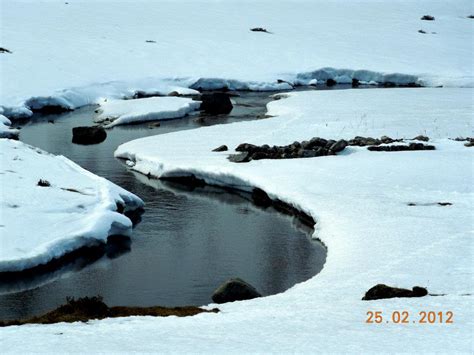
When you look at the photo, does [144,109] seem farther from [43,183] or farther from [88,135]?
[43,183]

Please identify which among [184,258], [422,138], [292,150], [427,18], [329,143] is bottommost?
[184,258]

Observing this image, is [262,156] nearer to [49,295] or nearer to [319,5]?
[49,295]

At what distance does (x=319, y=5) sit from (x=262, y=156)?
53810 millimetres

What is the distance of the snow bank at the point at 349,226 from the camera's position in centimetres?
1013

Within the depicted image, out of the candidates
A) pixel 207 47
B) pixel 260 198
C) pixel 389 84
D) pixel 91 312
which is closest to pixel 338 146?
pixel 260 198

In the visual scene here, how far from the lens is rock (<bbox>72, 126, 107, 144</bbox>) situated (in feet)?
100

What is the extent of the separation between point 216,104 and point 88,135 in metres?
8.90

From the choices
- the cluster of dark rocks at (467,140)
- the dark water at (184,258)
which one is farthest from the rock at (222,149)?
the cluster of dark rocks at (467,140)

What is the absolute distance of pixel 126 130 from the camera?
3362 cm

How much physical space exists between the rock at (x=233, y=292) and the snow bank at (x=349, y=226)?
2.75 ft

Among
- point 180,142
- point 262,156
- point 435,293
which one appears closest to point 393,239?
point 435,293

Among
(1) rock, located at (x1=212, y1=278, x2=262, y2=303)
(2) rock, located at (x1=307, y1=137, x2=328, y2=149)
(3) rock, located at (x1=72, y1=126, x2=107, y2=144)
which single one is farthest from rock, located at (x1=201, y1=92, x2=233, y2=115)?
(1) rock, located at (x1=212, y1=278, x2=262, y2=303)

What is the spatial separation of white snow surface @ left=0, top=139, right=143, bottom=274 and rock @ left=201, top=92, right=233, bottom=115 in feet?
49.9

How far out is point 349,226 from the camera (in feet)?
58.1
